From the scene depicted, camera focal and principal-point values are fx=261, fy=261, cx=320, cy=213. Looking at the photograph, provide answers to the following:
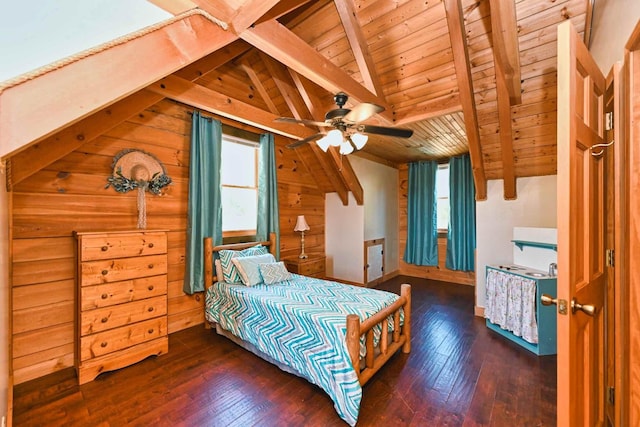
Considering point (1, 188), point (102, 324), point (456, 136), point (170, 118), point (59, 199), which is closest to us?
point (1, 188)

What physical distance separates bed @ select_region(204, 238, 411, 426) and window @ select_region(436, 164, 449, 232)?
3.27m

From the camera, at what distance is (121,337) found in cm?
223

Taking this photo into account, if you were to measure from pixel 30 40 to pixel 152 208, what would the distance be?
1.88 meters

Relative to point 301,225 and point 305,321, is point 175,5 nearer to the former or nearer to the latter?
point 305,321

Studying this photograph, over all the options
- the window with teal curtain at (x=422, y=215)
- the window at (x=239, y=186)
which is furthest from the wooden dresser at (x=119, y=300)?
the window with teal curtain at (x=422, y=215)

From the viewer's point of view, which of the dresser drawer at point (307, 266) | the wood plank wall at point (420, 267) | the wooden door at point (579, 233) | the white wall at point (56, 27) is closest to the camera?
the wooden door at point (579, 233)

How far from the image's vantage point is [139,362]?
2.36 m

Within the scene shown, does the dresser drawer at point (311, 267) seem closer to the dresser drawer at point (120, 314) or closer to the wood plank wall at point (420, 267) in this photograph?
the dresser drawer at point (120, 314)

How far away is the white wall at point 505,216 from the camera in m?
3.17

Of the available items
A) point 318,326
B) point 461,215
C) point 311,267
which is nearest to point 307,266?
point 311,267

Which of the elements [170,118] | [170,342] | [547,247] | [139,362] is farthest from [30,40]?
[547,247]

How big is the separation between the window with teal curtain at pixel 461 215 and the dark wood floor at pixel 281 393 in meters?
2.34

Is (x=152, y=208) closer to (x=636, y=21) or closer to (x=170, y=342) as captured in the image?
(x=170, y=342)

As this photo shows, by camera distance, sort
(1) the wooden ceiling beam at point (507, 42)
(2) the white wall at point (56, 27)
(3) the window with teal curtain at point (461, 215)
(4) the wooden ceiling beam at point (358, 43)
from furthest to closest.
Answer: (3) the window with teal curtain at point (461, 215) → (4) the wooden ceiling beam at point (358, 43) → (1) the wooden ceiling beam at point (507, 42) → (2) the white wall at point (56, 27)
